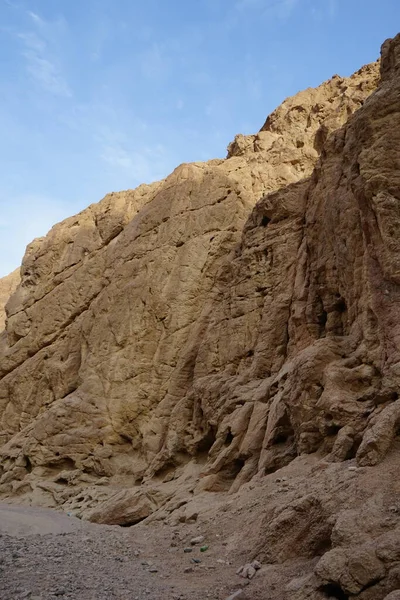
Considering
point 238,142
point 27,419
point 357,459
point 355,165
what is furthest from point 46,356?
point 357,459

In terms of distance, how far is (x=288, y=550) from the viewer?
7336 millimetres

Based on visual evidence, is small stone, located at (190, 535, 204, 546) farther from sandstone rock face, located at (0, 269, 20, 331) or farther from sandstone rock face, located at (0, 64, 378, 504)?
sandstone rock face, located at (0, 269, 20, 331)

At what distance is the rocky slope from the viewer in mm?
8016

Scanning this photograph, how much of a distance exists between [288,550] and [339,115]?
19887mm

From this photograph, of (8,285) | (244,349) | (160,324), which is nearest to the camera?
(244,349)

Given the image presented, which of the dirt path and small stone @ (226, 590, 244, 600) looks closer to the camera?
small stone @ (226, 590, 244, 600)

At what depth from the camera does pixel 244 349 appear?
17781 mm

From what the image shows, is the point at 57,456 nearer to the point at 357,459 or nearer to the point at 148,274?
the point at 148,274

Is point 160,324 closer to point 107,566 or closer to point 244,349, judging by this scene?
point 244,349

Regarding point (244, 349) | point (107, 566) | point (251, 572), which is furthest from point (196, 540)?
point (244, 349)

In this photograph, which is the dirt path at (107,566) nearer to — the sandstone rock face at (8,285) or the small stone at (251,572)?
the small stone at (251,572)

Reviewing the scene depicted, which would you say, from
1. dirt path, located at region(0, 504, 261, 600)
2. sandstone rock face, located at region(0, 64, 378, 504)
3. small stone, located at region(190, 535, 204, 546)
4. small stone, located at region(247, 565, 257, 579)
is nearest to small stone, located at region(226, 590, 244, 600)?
dirt path, located at region(0, 504, 261, 600)

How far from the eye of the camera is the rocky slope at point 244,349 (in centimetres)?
802

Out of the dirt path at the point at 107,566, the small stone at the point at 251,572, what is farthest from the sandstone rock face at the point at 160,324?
the small stone at the point at 251,572
